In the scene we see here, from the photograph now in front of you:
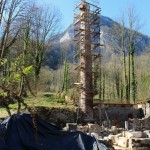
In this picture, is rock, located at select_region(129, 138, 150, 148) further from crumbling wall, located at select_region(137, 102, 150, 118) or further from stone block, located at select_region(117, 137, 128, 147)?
crumbling wall, located at select_region(137, 102, 150, 118)

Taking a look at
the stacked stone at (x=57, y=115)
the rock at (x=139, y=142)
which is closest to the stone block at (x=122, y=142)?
the rock at (x=139, y=142)

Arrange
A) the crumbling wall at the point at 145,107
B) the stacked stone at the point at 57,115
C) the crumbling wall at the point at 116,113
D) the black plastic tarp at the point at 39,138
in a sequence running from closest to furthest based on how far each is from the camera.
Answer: the black plastic tarp at the point at 39,138, the stacked stone at the point at 57,115, the crumbling wall at the point at 116,113, the crumbling wall at the point at 145,107

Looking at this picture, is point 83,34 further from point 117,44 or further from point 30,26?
point 117,44

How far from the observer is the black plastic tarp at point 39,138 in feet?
36.2

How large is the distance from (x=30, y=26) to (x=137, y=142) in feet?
79.1

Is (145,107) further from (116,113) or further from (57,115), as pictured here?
(57,115)

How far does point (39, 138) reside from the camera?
11672 mm

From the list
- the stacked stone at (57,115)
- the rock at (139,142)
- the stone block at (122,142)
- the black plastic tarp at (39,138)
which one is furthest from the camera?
the stacked stone at (57,115)

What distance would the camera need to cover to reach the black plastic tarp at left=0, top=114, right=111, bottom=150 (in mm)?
11031

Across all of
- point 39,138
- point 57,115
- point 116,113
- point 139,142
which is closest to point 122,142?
point 139,142

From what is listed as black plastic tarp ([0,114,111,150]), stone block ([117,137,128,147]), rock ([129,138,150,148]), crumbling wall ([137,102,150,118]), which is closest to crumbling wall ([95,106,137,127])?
crumbling wall ([137,102,150,118])

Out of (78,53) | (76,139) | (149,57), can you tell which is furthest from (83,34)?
(149,57)

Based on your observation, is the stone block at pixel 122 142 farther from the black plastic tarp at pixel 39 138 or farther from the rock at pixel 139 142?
the black plastic tarp at pixel 39 138

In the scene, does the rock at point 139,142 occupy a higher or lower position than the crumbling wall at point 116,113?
lower
